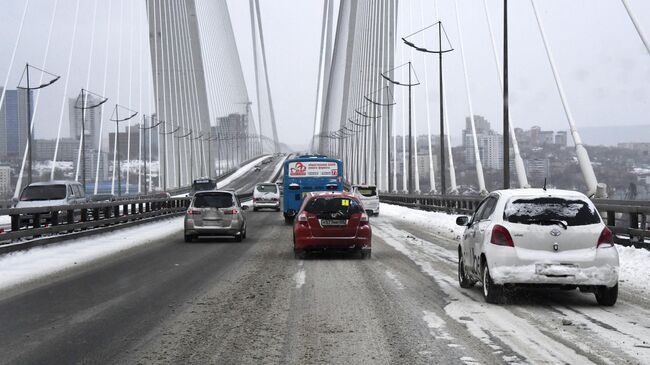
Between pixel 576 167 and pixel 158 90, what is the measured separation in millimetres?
57902

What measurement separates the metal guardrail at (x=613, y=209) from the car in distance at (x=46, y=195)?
15499mm

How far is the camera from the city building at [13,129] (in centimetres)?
4647

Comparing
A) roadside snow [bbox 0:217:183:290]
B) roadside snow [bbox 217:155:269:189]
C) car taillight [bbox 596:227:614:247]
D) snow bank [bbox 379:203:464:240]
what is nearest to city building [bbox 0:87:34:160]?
roadside snow [bbox 0:217:183:290]

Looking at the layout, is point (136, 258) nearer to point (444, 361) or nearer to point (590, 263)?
point (590, 263)

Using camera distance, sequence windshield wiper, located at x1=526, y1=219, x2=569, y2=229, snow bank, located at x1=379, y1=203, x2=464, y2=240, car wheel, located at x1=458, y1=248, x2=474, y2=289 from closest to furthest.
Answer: windshield wiper, located at x1=526, y1=219, x2=569, y2=229, car wheel, located at x1=458, y1=248, x2=474, y2=289, snow bank, located at x1=379, y1=203, x2=464, y2=240

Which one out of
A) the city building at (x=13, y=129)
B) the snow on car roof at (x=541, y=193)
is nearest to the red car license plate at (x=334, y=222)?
the snow on car roof at (x=541, y=193)

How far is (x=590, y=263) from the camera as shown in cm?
1027

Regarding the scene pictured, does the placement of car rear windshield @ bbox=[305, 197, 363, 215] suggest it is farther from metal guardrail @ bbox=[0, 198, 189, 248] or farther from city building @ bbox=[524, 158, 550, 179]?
city building @ bbox=[524, 158, 550, 179]

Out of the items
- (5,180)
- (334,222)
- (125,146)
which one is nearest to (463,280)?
(334,222)

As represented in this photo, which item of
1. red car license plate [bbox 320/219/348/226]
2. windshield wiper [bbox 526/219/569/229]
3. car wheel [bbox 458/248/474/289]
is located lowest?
car wheel [bbox 458/248/474/289]

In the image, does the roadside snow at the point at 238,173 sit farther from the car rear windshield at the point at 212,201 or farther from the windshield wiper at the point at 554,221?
the windshield wiper at the point at 554,221

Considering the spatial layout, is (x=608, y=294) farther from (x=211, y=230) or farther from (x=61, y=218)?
(x=61, y=218)

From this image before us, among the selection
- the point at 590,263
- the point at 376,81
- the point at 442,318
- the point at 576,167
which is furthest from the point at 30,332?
the point at 376,81

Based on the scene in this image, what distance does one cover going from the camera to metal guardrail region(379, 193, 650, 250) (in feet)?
54.7
